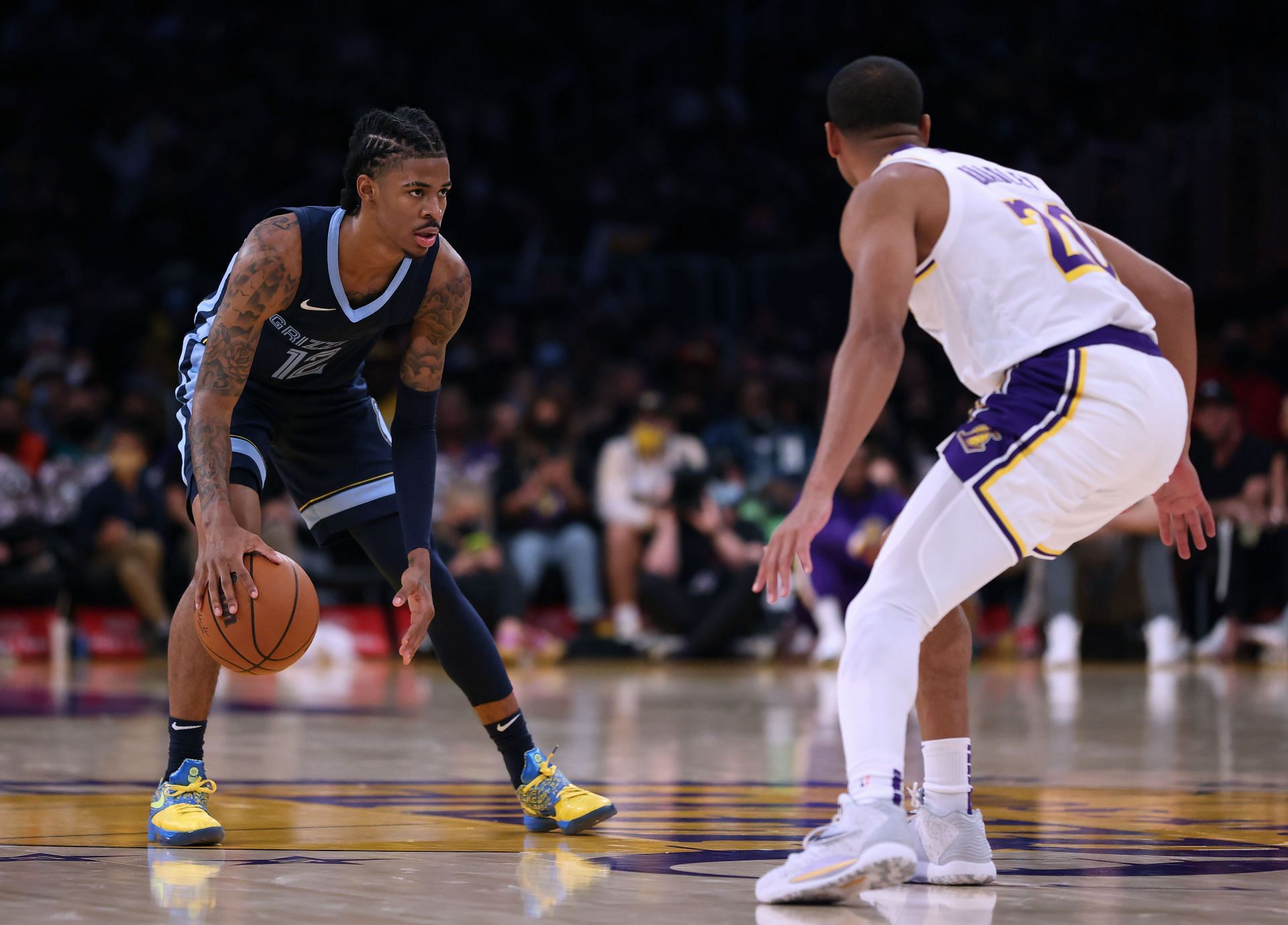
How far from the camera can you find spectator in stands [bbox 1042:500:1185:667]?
11.4 metres

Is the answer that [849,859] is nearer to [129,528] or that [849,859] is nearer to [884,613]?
[884,613]

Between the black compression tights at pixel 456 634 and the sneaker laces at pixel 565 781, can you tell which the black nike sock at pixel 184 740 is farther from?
the sneaker laces at pixel 565 781

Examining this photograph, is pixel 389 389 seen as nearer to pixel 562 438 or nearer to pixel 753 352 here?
pixel 562 438

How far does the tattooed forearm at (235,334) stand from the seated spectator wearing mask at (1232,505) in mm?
8729

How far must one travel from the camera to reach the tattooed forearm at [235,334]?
4268 millimetres

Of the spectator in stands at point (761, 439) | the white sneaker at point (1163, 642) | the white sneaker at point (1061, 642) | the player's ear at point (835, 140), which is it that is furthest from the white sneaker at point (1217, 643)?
the player's ear at point (835, 140)

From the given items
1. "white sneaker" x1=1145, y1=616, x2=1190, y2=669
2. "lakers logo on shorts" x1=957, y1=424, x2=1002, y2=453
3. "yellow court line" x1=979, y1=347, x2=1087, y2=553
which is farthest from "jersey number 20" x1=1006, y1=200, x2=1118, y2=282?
"white sneaker" x1=1145, y1=616, x2=1190, y2=669

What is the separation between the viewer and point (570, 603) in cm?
1269

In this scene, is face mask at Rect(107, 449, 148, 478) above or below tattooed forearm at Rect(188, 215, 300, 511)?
above

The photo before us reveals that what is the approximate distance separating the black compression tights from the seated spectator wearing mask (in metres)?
8.24

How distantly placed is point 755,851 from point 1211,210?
411 inches

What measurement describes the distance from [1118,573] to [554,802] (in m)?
8.26

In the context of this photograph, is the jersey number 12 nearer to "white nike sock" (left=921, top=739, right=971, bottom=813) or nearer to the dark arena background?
the dark arena background

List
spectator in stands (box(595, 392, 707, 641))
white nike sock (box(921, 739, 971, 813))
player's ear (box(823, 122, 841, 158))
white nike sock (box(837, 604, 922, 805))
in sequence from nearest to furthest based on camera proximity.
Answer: white nike sock (box(837, 604, 922, 805)) → white nike sock (box(921, 739, 971, 813)) → player's ear (box(823, 122, 841, 158)) → spectator in stands (box(595, 392, 707, 641))
